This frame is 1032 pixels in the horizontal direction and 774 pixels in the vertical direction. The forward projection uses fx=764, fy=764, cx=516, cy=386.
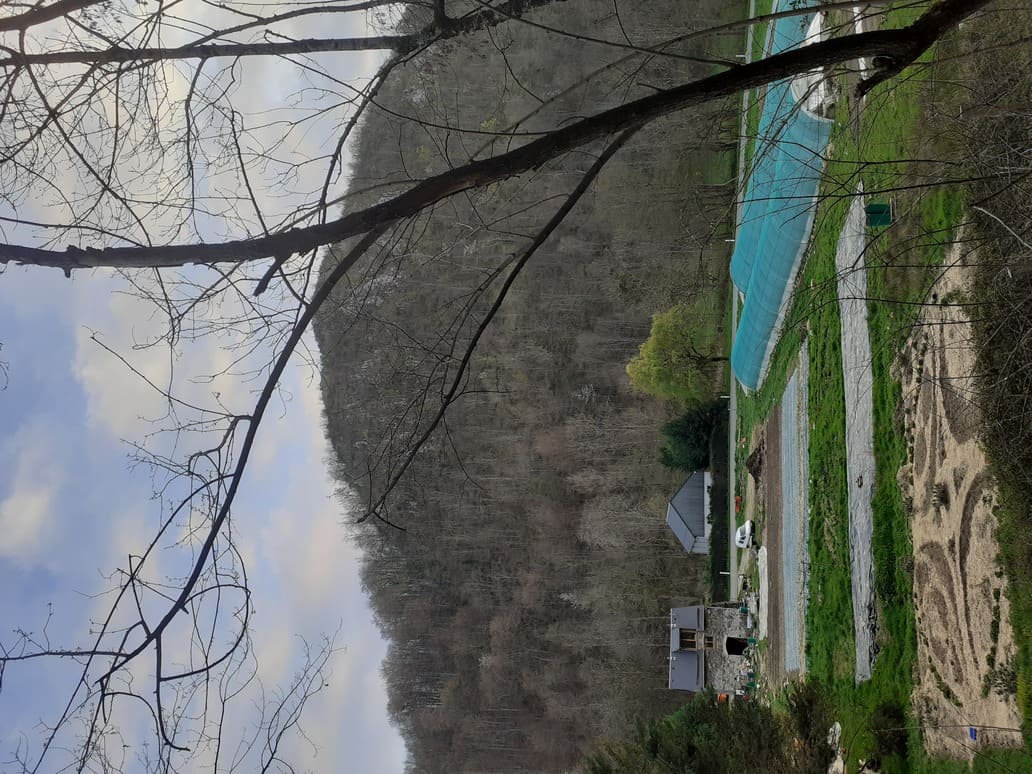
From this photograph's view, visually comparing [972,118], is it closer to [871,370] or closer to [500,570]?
[871,370]

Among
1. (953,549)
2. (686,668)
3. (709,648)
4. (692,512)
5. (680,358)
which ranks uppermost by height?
(680,358)

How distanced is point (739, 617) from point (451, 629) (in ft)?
64.6

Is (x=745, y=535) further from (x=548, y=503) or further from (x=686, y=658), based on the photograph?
(x=548, y=503)

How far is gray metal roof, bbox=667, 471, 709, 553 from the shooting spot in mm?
21094

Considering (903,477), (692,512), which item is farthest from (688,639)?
(903,477)

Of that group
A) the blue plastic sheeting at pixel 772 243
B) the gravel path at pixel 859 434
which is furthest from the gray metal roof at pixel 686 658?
the gravel path at pixel 859 434

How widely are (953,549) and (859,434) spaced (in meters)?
2.41

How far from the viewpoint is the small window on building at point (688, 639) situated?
775 inches

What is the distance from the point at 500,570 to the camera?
3228 centimetres

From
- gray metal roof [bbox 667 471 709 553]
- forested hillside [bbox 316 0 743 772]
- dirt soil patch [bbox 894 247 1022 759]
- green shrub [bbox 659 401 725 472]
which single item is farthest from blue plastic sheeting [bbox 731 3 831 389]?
forested hillside [bbox 316 0 743 772]

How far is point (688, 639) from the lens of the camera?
19812 mm

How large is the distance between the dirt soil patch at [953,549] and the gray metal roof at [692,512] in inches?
561

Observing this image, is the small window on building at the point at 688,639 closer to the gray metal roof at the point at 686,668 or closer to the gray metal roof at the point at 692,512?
the gray metal roof at the point at 686,668

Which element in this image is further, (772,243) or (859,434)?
(772,243)
